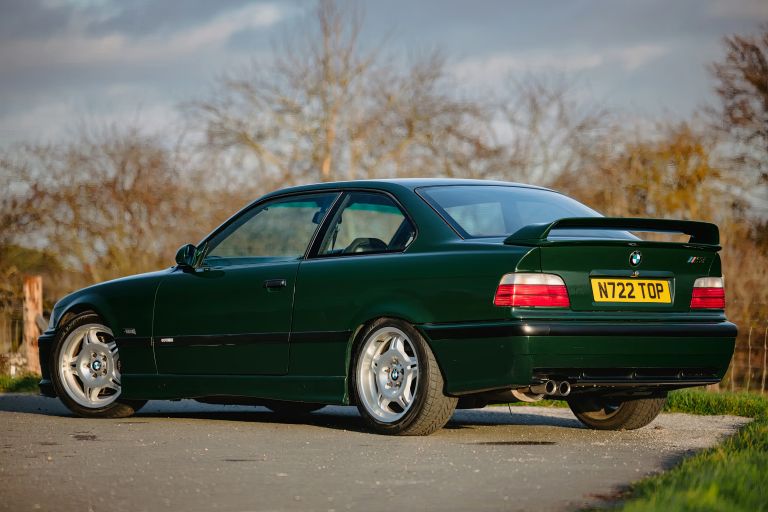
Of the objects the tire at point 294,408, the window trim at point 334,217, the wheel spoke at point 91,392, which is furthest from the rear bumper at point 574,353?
the wheel spoke at point 91,392

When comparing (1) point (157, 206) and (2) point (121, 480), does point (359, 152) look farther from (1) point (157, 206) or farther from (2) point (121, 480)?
(2) point (121, 480)

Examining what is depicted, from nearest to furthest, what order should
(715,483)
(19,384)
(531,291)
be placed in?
(715,483) < (531,291) < (19,384)

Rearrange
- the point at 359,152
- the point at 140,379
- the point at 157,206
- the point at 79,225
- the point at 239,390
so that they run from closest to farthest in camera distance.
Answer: the point at 239,390 → the point at 140,379 → the point at 79,225 → the point at 157,206 → the point at 359,152

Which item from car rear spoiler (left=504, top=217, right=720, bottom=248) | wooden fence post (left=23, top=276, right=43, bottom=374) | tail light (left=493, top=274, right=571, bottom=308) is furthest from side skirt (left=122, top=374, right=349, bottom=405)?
wooden fence post (left=23, top=276, right=43, bottom=374)

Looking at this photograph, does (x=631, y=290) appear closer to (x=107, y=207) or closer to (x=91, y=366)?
(x=91, y=366)

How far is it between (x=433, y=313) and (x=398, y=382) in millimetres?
563

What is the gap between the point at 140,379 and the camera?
868 cm

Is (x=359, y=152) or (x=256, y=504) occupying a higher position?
(x=359, y=152)

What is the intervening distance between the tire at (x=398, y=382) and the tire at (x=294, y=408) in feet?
5.48

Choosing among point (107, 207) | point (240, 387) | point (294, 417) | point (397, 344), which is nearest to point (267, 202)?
point (240, 387)

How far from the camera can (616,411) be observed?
316 inches

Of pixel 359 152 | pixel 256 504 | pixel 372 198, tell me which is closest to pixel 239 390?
pixel 372 198

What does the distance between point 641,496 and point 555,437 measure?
2.63 meters

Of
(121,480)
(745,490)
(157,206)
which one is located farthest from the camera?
(157,206)
